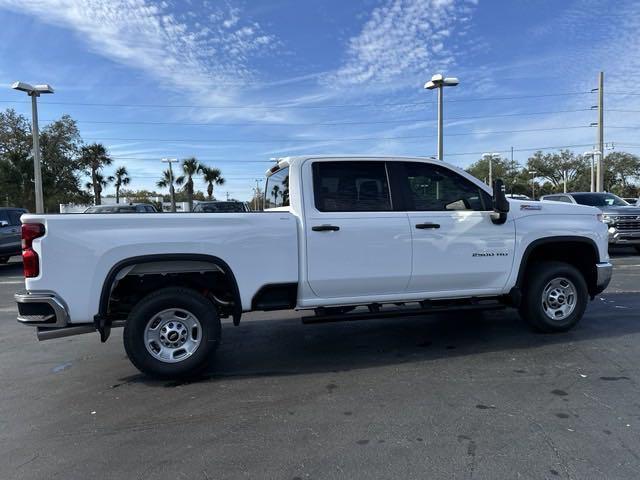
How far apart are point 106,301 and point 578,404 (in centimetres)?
406

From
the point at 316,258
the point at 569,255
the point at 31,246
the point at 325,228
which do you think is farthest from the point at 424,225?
the point at 31,246

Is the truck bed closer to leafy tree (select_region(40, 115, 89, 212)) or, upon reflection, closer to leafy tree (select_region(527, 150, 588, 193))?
leafy tree (select_region(40, 115, 89, 212))

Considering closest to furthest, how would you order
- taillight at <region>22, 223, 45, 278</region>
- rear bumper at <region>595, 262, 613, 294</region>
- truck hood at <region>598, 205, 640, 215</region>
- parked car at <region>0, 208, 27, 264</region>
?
1. taillight at <region>22, 223, 45, 278</region>
2. rear bumper at <region>595, 262, 613, 294</region>
3. truck hood at <region>598, 205, 640, 215</region>
4. parked car at <region>0, 208, 27, 264</region>

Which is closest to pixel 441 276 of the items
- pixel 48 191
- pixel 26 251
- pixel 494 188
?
pixel 494 188

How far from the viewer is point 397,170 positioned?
201 inches

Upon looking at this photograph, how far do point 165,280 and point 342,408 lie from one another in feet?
6.92

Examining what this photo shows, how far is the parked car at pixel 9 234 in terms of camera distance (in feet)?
47.4

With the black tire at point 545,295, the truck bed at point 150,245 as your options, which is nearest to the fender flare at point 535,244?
the black tire at point 545,295

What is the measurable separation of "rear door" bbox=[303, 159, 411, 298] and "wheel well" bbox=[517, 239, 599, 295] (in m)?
1.61

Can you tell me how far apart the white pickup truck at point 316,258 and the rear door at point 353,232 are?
0.04ft

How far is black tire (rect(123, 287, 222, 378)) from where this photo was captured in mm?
4273

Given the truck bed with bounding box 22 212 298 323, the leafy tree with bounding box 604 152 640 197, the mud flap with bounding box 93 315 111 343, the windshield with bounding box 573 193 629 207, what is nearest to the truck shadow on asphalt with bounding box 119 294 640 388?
→ the mud flap with bounding box 93 315 111 343

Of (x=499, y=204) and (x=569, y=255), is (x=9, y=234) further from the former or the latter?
(x=569, y=255)

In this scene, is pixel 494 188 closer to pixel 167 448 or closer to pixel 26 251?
pixel 167 448
